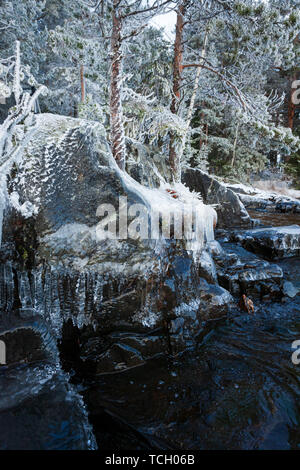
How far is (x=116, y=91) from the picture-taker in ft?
17.9

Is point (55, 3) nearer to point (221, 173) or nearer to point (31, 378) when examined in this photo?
point (221, 173)

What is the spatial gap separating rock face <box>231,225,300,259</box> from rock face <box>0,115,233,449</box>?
4737 millimetres

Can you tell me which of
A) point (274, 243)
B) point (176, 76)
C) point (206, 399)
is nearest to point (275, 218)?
point (274, 243)

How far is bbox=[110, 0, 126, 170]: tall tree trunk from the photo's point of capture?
5.27 meters

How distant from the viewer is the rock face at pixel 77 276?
10.6ft

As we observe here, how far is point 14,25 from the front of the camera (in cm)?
1223

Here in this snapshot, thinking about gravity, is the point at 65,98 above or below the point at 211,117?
below

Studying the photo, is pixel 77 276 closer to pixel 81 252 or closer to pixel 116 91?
pixel 81 252

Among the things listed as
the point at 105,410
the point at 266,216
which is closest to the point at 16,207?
the point at 105,410

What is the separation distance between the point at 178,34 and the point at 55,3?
16.2 metres

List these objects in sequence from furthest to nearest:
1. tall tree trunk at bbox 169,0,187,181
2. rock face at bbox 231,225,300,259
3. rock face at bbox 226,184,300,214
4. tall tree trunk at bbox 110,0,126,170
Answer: rock face at bbox 226,184,300,214, tall tree trunk at bbox 169,0,187,181, rock face at bbox 231,225,300,259, tall tree trunk at bbox 110,0,126,170

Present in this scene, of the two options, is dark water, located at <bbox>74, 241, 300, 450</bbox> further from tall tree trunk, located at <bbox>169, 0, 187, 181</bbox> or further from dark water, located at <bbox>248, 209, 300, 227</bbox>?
dark water, located at <bbox>248, 209, 300, 227</bbox>

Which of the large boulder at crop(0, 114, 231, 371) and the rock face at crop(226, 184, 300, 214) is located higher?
the rock face at crop(226, 184, 300, 214)

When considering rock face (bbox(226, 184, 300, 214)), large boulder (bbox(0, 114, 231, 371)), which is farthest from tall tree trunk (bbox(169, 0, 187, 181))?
rock face (bbox(226, 184, 300, 214))
